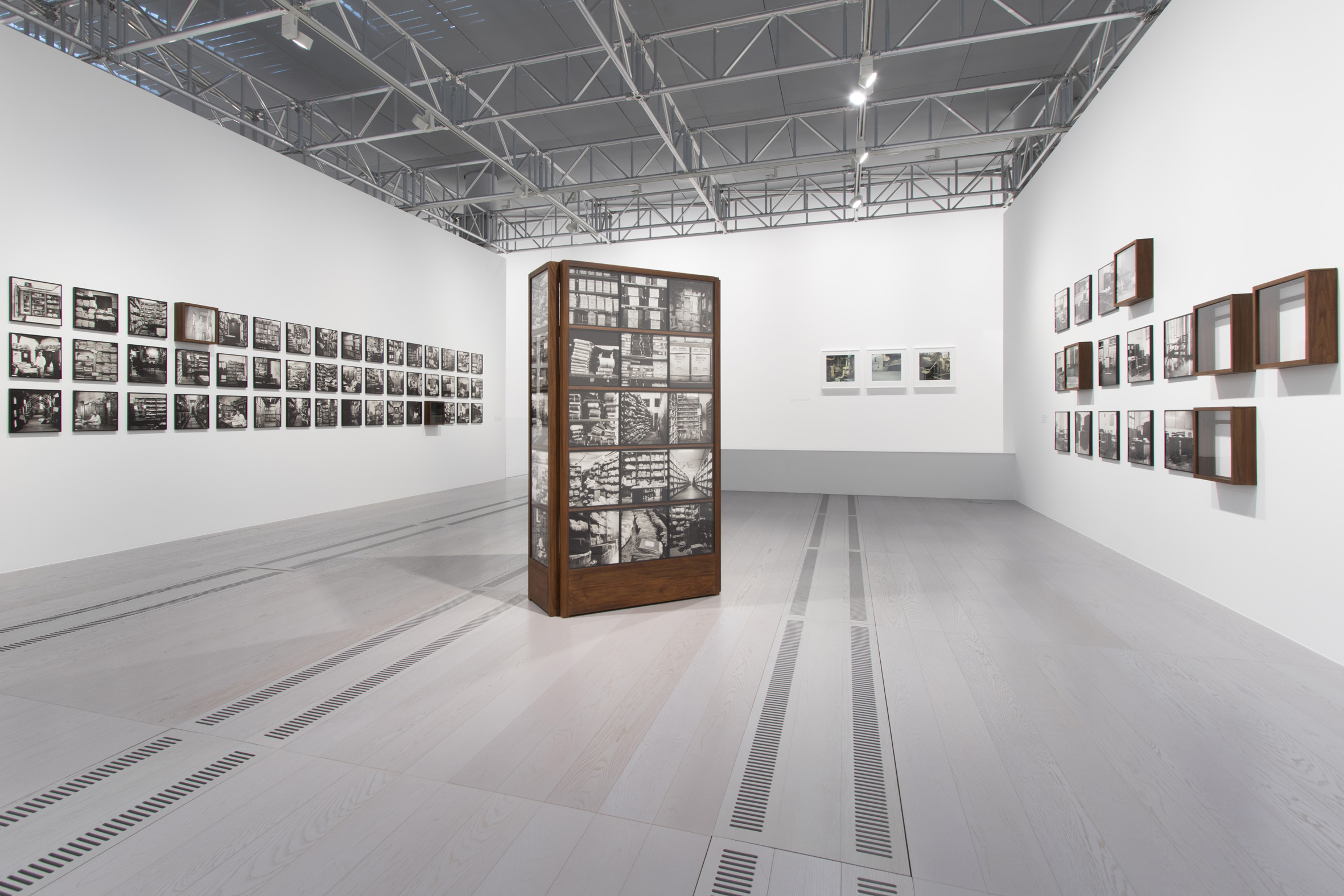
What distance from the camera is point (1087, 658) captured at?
3594mm

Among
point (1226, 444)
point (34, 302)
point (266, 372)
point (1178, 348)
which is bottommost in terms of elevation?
point (1226, 444)

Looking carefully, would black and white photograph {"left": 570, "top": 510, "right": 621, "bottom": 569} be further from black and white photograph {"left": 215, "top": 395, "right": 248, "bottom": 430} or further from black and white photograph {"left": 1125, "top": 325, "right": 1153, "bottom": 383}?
black and white photograph {"left": 215, "top": 395, "right": 248, "bottom": 430}

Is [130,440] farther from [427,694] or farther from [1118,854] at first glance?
[1118,854]

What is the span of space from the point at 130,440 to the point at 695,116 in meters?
8.63

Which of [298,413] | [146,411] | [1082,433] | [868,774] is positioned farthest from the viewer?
[298,413]

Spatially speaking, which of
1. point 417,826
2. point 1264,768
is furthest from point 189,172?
point 1264,768

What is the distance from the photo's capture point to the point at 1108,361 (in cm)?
666

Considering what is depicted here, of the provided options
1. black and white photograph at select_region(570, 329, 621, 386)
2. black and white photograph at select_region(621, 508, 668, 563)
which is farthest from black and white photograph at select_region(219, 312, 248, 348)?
black and white photograph at select_region(621, 508, 668, 563)

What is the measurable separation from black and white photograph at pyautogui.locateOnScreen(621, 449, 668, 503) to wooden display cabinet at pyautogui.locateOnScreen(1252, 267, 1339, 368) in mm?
3917

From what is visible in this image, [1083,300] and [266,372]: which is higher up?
[1083,300]

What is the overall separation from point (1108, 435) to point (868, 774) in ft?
19.0

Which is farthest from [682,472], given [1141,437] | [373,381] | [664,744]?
[373,381]

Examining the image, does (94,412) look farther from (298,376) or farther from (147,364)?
(298,376)

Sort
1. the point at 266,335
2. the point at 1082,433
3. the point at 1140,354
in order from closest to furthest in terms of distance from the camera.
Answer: the point at 1140,354
the point at 1082,433
the point at 266,335
